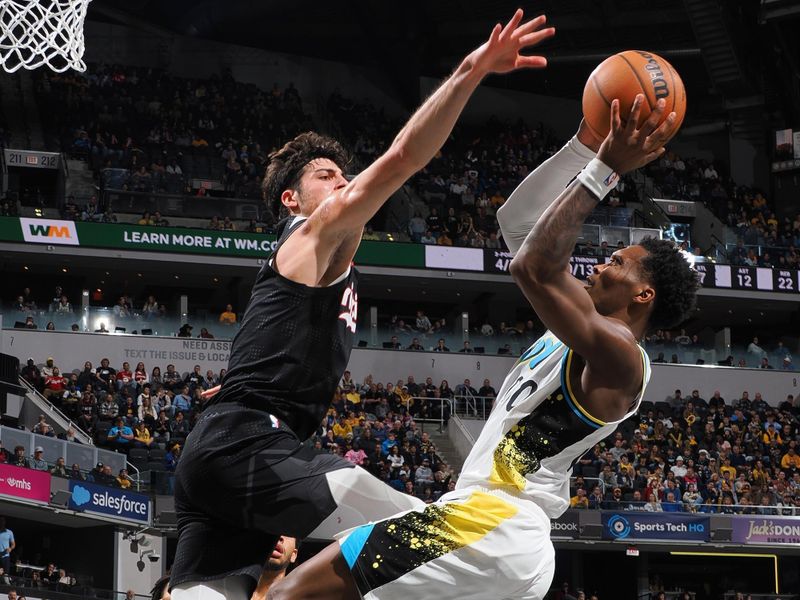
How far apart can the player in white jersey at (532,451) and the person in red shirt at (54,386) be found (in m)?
21.6

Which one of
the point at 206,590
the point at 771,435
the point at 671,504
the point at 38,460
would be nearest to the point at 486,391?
the point at 671,504

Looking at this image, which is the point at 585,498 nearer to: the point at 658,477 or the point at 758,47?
the point at 658,477

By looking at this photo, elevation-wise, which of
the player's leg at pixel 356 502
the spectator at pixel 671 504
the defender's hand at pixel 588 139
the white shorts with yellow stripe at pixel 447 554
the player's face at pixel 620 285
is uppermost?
the defender's hand at pixel 588 139

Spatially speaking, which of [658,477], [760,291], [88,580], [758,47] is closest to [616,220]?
[760,291]

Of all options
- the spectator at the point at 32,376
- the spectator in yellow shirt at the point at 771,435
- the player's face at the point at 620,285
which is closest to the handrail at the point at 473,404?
the spectator in yellow shirt at the point at 771,435

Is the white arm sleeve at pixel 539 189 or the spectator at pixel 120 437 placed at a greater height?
the white arm sleeve at pixel 539 189

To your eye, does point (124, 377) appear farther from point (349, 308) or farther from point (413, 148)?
point (413, 148)

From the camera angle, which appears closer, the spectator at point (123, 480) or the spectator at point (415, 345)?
the spectator at point (123, 480)

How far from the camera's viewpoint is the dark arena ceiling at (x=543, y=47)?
129 ft

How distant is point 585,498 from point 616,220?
12.6 metres

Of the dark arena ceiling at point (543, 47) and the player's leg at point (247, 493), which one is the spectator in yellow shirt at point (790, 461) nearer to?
the dark arena ceiling at point (543, 47)

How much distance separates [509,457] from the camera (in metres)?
4.89

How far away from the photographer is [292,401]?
182 inches

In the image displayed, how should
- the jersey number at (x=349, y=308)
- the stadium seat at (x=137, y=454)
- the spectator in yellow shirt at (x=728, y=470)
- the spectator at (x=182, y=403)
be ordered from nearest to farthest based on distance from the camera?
1. the jersey number at (x=349, y=308)
2. the stadium seat at (x=137, y=454)
3. the spectator at (x=182, y=403)
4. the spectator in yellow shirt at (x=728, y=470)
